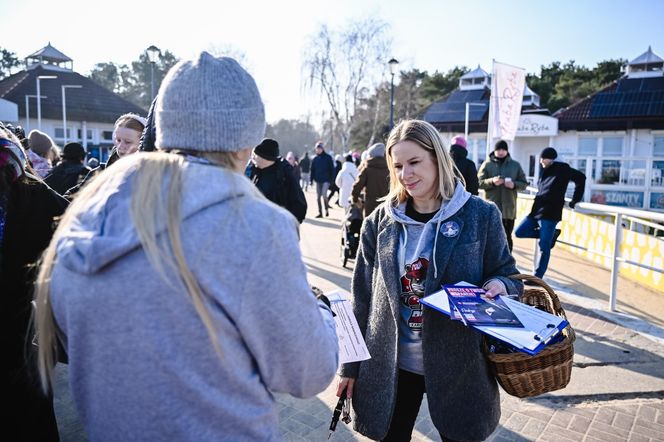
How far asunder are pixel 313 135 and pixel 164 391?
65.9 metres

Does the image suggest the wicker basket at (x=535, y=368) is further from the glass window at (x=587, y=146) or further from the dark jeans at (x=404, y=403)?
the glass window at (x=587, y=146)

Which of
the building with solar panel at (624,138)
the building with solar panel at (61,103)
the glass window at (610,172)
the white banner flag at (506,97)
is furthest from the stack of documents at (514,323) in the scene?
the building with solar panel at (61,103)

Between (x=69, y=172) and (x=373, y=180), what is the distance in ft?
13.9

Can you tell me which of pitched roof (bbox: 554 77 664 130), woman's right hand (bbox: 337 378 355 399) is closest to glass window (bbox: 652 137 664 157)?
pitched roof (bbox: 554 77 664 130)

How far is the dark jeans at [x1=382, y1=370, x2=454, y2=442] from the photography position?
229 centimetres

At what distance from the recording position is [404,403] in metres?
2.30

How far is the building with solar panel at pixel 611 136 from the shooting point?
18.3 meters

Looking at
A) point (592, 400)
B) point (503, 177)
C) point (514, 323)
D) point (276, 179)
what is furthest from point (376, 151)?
point (514, 323)

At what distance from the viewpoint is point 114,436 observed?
1.20m

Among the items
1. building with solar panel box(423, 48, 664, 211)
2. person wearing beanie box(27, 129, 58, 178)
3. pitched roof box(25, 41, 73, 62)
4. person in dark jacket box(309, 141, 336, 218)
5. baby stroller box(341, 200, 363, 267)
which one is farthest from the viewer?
pitched roof box(25, 41, 73, 62)

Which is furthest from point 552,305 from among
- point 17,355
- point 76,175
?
point 76,175

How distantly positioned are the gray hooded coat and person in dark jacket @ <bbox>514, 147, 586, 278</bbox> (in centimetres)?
529

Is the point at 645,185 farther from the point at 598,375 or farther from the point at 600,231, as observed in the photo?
the point at 598,375

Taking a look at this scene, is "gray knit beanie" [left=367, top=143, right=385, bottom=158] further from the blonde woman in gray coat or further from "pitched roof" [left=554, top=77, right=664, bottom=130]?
"pitched roof" [left=554, top=77, right=664, bottom=130]
